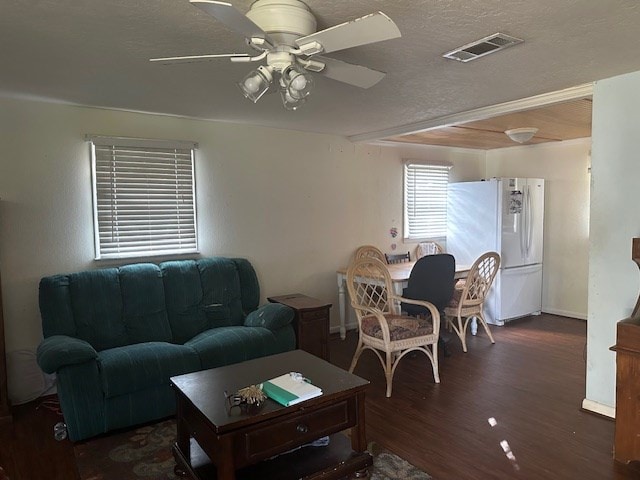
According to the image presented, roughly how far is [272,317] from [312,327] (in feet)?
1.43

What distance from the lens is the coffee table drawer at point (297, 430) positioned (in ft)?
6.62

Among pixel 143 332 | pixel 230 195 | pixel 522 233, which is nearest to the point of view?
pixel 143 332

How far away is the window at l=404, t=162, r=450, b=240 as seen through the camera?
571cm

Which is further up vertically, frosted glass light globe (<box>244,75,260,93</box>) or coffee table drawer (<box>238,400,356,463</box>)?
frosted glass light globe (<box>244,75,260,93</box>)

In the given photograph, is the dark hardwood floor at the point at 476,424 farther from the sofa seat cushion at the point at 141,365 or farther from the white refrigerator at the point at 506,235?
the white refrigerator at the point at 506,235

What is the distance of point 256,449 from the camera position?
6.64 feet

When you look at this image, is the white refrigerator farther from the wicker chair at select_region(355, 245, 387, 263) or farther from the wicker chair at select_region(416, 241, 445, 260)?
the wicker chair at select_region(355, 245, 387, 263)

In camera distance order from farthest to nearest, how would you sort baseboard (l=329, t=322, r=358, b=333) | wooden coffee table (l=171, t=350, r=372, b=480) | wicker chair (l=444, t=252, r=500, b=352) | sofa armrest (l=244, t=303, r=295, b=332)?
baseboard (l=329, t=322, r=358, b=333) < wicker chair (l=444, t=252, r=500, b=352) < sofa armrest (l=244, t=303, r=295, b=332) < wooden coffee table (l=171, t=350, r=372, b=480)

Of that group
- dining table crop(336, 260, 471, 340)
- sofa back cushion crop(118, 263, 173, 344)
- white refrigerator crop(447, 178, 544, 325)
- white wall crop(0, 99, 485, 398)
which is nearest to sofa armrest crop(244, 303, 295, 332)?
sofa back cushion crop(118, 263, 173, 344)

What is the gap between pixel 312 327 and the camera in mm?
3926

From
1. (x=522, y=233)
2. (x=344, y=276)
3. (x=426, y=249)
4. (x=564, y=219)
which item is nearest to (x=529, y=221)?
(x=522, y=233)

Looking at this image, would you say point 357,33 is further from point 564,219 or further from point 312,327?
point 564,219

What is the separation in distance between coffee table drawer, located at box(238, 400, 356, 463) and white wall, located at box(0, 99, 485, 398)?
93.1 inches

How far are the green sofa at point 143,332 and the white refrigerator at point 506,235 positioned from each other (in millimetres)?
2838
